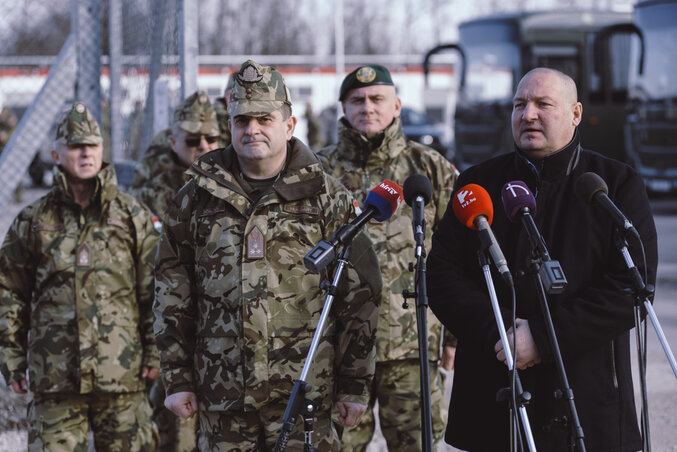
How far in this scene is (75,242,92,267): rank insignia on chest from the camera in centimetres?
506

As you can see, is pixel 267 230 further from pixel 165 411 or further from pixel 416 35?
pixel 416 35

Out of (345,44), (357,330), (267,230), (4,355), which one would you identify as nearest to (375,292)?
(357,330)

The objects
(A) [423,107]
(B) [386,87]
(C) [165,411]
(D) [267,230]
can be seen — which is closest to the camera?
(D) [267,230]

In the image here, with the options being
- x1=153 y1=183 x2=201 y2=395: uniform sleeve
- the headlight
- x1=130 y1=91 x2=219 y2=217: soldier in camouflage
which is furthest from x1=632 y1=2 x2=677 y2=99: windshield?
x1=153 y1=183 x2=201 y2=395: uniform sleeve

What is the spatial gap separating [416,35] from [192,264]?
2250 inches

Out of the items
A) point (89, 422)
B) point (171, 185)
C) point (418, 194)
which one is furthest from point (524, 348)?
point (171, 185)

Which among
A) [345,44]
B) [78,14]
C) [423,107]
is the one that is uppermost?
[345,44]

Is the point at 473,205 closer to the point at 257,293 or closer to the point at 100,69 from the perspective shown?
the point at 257,293

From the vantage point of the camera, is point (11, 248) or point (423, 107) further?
point (423, 107)

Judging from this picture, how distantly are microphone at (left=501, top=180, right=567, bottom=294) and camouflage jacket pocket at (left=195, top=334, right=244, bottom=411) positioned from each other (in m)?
1.27

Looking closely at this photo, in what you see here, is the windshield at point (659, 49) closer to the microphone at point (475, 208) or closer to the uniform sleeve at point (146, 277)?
the uniform sleeve at point (146, 277)

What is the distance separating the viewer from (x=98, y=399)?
5176mm

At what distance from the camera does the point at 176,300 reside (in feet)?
13.2

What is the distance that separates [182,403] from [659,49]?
16.0 meters
